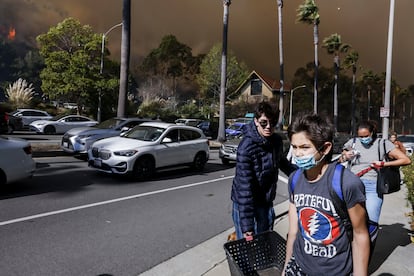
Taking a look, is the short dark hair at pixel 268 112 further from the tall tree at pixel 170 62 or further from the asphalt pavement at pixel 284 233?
the tall tree at pixel 170 62

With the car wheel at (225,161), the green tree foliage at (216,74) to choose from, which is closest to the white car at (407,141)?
the car wheel at (225,161)

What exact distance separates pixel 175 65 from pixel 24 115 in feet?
148

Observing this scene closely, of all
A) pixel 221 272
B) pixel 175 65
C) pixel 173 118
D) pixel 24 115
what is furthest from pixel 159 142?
pixel 175 65

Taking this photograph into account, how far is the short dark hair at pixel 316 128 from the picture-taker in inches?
80.0

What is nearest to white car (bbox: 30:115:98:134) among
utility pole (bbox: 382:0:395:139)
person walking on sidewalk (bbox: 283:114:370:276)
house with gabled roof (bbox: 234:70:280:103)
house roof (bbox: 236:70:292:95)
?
utility pole (bbox: 382:0:395:139)

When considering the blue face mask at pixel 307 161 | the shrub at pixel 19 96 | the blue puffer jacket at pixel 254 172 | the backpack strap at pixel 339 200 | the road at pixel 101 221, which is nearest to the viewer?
the backpack strap at pixel 339 200

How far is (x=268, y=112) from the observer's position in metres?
3.02

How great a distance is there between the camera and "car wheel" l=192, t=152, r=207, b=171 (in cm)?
1130

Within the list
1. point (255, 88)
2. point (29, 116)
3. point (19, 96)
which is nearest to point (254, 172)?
point (29, 116)

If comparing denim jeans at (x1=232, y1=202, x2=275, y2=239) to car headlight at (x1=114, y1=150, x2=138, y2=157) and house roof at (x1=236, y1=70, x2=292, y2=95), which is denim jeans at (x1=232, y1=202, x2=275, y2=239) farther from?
house roof at (x1=236, y1=70, x2=292, y2=95)

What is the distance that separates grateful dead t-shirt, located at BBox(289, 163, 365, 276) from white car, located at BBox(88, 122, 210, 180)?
730cm

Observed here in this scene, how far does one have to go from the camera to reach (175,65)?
67.9m

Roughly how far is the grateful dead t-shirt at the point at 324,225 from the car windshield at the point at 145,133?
811 centimetres

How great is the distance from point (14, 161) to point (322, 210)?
6.79 meters
